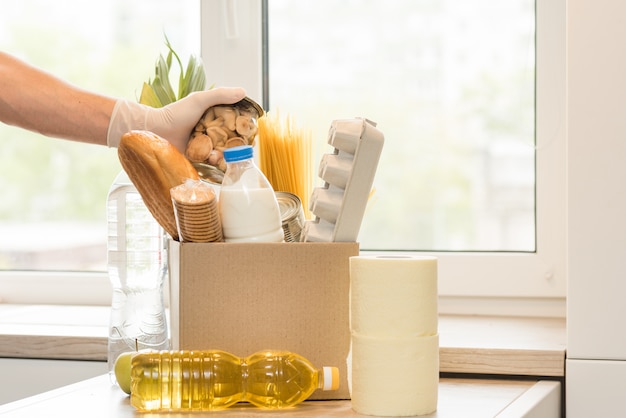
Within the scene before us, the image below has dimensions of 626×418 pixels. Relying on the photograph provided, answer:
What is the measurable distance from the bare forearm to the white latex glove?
0.19ft

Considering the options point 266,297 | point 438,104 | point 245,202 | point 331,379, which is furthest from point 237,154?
point 438,104

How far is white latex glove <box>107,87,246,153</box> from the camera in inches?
46.3

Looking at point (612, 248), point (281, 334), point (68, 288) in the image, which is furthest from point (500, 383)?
point (68, 288)

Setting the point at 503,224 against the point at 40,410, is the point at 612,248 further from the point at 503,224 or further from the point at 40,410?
the point at 40,410

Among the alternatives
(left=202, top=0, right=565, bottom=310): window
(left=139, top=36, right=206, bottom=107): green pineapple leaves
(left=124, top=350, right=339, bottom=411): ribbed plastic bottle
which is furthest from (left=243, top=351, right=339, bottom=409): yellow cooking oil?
(left=202, top=0, right=565, bottom=310): window

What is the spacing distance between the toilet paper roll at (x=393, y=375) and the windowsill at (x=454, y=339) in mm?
340

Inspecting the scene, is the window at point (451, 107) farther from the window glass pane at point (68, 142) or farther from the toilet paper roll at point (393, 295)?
the toilet paper roll at point (393, 295)

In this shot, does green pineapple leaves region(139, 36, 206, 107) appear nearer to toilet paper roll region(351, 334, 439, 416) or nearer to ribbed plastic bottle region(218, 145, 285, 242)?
ribbed plastic bottle region(218, 145, 285, 242)

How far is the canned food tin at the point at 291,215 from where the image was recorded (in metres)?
1.09

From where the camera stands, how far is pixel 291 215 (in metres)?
1.09

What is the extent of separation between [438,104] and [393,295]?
920 millimetres

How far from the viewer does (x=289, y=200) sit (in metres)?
1.12

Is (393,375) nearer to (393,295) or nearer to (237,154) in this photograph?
(393,295)

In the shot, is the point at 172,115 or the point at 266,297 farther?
the point at 172,115
